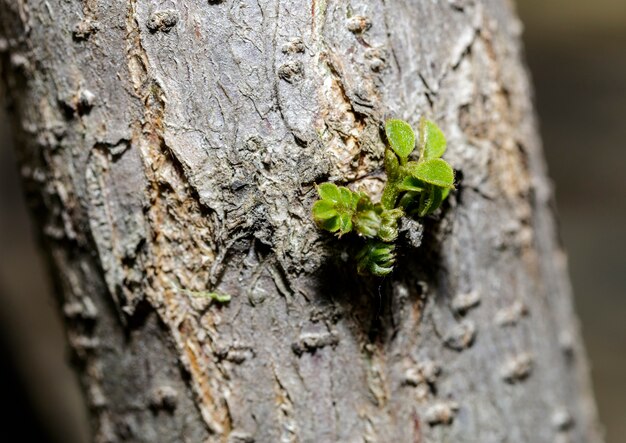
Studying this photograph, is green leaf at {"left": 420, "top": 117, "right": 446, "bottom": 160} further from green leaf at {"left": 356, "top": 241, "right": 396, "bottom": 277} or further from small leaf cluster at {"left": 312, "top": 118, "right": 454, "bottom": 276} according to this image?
green leaf at {"left": 356, "top": 241, "right": 396, "bottom": 277}

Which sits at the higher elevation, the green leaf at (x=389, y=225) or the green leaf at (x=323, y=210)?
the green leaf at (x=323, y=210)

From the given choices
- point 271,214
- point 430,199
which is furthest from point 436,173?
point 271,214

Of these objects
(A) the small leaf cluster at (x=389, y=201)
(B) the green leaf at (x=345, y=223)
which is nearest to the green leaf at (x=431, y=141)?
(A) the small leaf cluster at (x=389, y=201)

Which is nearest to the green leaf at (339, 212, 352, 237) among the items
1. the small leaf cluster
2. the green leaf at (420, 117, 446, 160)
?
the small leaf cluster

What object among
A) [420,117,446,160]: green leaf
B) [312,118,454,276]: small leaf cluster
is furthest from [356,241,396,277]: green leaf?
[420,117,446,160]: green leaf

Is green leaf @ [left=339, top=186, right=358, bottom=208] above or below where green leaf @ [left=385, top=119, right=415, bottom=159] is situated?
below

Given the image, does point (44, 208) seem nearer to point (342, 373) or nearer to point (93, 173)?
point (93, 173)

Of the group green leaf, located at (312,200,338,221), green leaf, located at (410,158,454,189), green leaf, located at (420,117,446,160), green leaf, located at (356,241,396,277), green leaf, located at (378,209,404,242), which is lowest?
green leaf, located at (356,241,396,277)

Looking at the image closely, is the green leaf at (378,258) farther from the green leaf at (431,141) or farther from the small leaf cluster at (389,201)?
the green leaf at (431,141)
